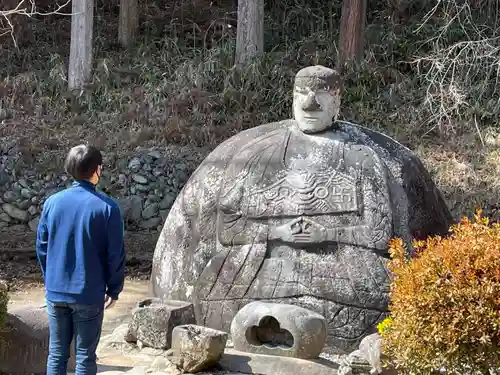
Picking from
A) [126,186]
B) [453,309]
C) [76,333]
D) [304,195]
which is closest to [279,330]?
[304,195]

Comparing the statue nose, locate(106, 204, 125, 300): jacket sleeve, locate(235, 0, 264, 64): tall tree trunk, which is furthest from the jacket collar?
locate(235, 0, 264, 64): tall tree trunk

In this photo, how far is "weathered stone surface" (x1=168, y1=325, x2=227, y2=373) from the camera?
5922 millimetres

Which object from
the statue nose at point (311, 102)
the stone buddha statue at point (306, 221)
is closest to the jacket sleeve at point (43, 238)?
the stone buddha statue at point (306, 221)

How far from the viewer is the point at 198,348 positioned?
592cm

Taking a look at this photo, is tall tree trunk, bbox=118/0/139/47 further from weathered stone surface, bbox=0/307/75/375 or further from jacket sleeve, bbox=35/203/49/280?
jacket sleeve, bbox=35/203/49/280

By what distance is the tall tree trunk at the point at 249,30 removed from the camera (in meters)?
15.8

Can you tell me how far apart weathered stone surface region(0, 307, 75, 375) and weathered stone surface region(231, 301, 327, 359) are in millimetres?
1230

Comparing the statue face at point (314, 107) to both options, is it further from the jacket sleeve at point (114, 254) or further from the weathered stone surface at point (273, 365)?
the jacket sleeve at point (114, 254)

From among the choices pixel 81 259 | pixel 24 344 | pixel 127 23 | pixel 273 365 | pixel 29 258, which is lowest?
pixel 29 258

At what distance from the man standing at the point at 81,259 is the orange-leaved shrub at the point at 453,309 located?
5.20ft

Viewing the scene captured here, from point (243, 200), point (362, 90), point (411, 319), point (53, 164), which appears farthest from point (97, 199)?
point (362, 90)

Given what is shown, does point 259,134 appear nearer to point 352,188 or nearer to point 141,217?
point 352,188

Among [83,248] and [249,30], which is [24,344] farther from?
[249,30]

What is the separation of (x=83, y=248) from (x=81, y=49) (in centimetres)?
1175
